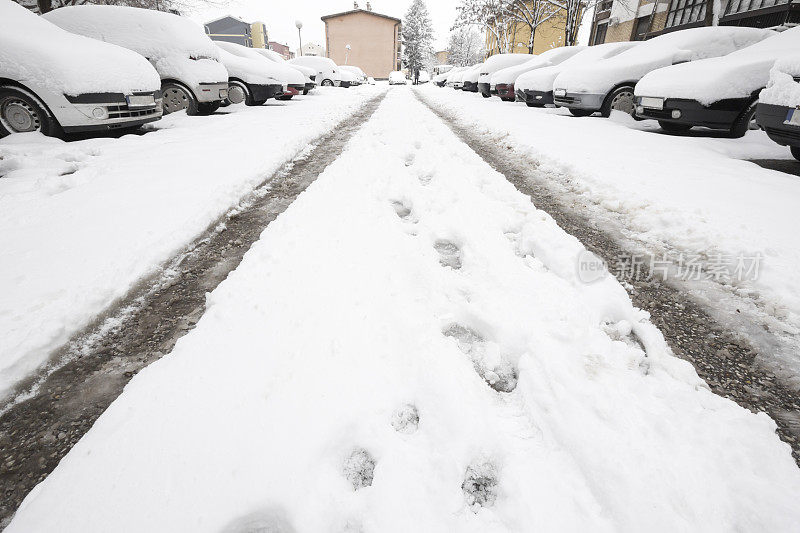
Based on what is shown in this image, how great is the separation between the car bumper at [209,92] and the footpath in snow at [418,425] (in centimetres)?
677

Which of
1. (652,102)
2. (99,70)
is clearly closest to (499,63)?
(652,102)

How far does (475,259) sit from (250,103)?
1002 cm

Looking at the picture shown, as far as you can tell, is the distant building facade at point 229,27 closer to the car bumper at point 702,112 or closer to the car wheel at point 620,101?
the car wheel at point 620,101

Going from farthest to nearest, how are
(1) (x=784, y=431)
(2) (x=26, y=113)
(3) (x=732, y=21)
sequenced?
(3) (x=732, y=21)
(2) (x=26, y=113)
(1) (x=784, y=431)

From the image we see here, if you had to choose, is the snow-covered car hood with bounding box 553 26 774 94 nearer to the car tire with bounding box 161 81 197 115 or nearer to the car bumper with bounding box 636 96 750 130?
the car bumper with bounding box 636 96 750 130

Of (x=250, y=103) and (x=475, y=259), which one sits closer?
(x=475, y=259)

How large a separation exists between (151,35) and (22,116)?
3330 mm

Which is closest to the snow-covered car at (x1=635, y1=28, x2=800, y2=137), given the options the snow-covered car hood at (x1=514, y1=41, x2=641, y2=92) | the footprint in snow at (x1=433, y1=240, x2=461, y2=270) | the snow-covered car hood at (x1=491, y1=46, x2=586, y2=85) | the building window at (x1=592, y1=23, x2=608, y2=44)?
the snow-covered car hood at (x1=514, y1=41, x2=641, y2=92)

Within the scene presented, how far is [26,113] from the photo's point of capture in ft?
15.2

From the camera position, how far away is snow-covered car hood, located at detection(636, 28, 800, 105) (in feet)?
15.8

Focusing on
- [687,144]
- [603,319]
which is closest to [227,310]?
[603,319]

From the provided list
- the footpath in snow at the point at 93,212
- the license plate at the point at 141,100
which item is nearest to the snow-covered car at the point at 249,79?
the license plate at the point at 141,100

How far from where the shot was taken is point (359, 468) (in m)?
1.18

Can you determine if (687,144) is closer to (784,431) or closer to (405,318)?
(784,431)
